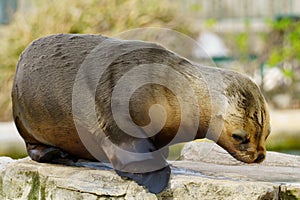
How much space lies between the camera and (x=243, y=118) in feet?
10.1

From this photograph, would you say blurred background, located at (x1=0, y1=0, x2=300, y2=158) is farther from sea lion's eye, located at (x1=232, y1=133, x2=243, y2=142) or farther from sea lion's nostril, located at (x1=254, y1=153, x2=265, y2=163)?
sea lion's eye, located at (x1=232, y1=133, x2=243, y2=142)

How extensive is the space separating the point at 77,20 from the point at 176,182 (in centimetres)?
761

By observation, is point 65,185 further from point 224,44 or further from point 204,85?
point 224,44

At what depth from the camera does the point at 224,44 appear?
43.9ft

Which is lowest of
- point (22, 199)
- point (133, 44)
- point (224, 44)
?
point (224, 44)

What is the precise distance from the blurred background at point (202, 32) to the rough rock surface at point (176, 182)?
4059mm

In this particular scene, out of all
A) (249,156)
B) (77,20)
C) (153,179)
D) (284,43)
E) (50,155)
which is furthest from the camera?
(284,43)

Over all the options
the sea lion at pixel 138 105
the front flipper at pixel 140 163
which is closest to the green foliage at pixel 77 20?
the sea lion at pixel 138 105

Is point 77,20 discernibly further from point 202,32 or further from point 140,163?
point 140,163

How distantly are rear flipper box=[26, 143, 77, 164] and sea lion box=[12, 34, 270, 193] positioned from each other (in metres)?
0.07

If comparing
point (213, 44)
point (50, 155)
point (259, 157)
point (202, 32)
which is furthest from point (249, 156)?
point (213, 44)

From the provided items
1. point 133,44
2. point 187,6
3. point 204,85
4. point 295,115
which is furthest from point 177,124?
point 187,6

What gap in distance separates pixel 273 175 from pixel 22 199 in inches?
44.9

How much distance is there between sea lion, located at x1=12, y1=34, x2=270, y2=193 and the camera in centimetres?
308
